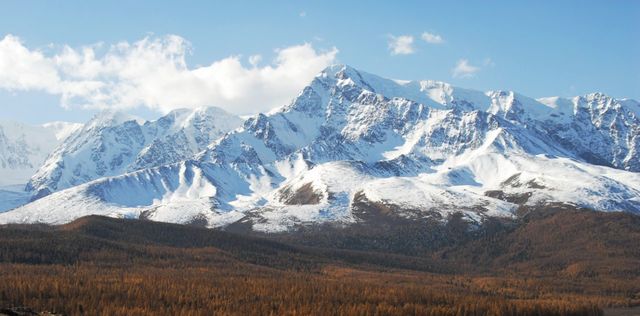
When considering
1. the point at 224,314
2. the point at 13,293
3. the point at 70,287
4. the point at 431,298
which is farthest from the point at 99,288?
the point at 431,298

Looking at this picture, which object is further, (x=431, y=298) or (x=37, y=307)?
(x=431, y=298)

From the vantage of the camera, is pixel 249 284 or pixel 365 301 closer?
pixel 365 301

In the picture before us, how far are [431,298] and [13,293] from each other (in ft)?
253

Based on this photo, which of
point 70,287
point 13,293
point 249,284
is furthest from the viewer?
point 249,284

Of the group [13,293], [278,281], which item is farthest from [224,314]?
[278,281]

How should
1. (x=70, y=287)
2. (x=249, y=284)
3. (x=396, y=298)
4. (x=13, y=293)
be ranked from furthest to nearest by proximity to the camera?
(x=249, y=284)
(x=396, y=298)
(x=70, y=287)
(x=13, y=293)

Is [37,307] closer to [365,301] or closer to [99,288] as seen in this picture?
[99,288]

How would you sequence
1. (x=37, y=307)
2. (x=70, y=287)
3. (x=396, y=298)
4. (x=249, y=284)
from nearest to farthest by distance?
1. (x=37, y=307)
2. (x=70, y=287)
3. (x=396, y=298)
4. (x=249, y=284)

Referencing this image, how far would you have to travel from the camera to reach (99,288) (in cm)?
15512

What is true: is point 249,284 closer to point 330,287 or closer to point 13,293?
point 330,287

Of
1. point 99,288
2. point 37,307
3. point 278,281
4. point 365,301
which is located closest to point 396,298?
point 365,301

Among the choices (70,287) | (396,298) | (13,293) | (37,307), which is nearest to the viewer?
(37,307)

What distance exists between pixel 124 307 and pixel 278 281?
64.4 meters

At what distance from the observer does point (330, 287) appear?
186000 mm
